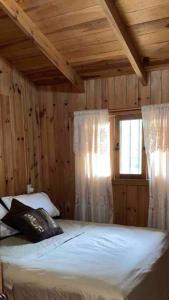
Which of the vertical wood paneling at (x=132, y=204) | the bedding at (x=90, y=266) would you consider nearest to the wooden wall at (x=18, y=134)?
the bedding at (x=90, y=266)

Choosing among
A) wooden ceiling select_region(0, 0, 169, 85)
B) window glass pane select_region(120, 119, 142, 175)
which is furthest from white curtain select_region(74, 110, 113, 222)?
wooden ceiling select_region(0, 0, 169, 85)

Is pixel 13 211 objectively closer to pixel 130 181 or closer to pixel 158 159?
pixel 130 181

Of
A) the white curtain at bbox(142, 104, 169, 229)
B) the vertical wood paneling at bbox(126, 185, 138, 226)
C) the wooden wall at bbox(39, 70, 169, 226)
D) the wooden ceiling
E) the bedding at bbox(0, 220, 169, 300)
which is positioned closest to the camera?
the bedding at bbox(0, 220, 169, 300)

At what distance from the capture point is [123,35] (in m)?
2.55

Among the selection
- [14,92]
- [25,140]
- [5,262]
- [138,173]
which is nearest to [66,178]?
[25,140]

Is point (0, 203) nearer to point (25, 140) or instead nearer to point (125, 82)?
point (25, 140)

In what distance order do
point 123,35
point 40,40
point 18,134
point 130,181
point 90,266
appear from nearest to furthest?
point 90,266
point 123,35
point 40,40
point 130,181
point 18,134

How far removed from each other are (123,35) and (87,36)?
0.41 metres

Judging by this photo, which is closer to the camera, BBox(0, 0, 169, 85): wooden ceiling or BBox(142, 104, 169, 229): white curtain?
BBox(0, 0, 169, 85): wooden ceiling

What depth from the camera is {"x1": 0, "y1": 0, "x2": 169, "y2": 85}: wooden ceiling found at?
95.3 inches

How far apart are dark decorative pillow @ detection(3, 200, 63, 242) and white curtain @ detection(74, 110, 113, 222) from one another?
811 millimetres

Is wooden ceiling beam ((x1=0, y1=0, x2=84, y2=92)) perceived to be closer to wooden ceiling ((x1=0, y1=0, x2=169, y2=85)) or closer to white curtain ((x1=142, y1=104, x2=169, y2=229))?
wooden ceiling ((x1=0, y1=0, x2=169, y2=85))

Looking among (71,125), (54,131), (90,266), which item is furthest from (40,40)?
(90,266)

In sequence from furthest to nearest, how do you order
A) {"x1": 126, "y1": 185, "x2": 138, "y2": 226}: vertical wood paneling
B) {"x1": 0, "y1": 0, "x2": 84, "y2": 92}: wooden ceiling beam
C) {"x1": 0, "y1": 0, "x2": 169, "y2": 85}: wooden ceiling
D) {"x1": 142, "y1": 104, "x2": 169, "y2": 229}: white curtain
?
{"x1": 126, "y1": 185, "x2": 138, "y2": 226}: vertical wood paneling
{"x1": 142, "y1": 104, "x2": 169, "y2": 229}: white curtain
{"x1": 0, "y1": 0, "x2": 84, "y2": 92}: wooden ceiling beam
{"x1": 0, "y1": 0, "x2": 169, "y2": 85}: wooden ceiling
